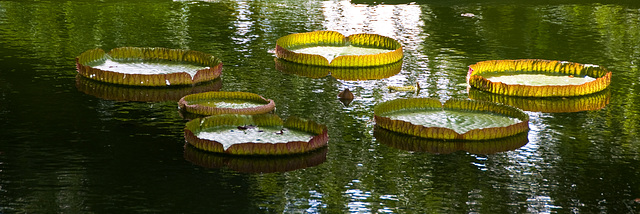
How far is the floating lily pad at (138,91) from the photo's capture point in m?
10.3

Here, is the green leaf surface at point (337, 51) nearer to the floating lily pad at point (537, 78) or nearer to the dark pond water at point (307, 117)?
the dark pond water at point (307, 117)

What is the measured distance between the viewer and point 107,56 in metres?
11.8

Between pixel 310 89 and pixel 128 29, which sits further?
pixel 128 29

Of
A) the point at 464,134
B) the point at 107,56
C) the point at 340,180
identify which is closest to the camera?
the point at 340,180

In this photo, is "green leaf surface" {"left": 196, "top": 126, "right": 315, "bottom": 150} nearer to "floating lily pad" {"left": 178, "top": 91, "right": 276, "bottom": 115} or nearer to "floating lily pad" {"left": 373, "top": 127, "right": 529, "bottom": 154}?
"floating lily pad" {"left": 178, "top": 91, "right": 276, "bottom": 115}

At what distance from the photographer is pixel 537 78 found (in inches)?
446

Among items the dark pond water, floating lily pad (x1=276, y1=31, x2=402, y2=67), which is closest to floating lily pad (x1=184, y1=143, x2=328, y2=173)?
the dark pond water

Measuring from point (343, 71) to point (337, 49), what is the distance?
4.10 ft

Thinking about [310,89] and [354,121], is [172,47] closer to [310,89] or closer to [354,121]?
[310,89]

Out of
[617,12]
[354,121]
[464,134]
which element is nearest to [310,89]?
[354,121]

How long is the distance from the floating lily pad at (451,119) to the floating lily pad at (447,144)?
0.15 feet

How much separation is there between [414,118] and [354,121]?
601mm

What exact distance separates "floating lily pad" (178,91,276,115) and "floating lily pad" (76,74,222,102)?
1.70 feet

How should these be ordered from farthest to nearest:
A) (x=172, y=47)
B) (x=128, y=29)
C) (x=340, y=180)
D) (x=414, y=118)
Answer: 1. (x=128, y=29)
2. (x=172, y=47)
3. (x=414, y=118)
4. (x=340, y=180)
